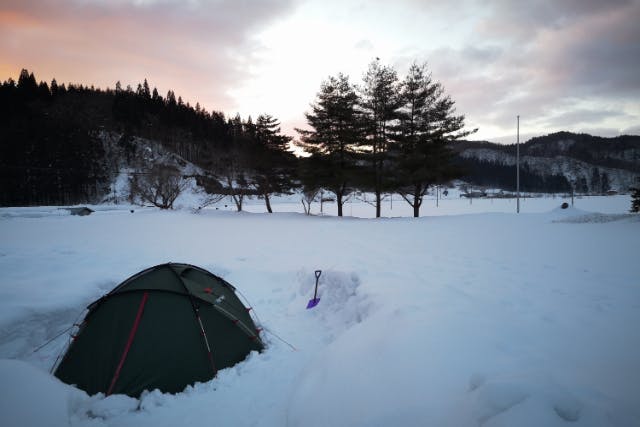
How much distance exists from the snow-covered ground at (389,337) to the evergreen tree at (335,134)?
40.8 ft

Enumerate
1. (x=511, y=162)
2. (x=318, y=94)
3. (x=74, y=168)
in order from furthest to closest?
(x=511, y=162), (x=74, y=168), (x=318, y=94)

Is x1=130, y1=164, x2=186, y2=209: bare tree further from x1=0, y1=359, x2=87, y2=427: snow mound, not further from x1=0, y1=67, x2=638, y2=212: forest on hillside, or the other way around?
x1=0, y1=359, x2=87, y2=427: snow mound

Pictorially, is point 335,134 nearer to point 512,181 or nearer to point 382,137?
point 382,137

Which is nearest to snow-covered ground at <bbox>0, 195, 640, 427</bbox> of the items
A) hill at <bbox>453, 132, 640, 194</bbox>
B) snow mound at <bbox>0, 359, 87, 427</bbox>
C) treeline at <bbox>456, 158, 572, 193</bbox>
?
snow mound at <bbox>0, 359, 87, 427</bbox>

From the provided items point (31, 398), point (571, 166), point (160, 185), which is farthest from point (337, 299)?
point (571, 166)

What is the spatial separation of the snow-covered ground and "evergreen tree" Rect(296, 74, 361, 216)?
12428 mm

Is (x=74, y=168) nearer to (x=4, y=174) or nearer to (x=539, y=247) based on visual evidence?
(x=4, y=174)

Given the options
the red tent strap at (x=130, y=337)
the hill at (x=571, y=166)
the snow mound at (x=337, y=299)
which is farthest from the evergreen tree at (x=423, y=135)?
the hill at (x=571, y=166)

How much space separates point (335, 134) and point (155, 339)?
19.9 m

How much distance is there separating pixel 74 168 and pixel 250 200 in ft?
108

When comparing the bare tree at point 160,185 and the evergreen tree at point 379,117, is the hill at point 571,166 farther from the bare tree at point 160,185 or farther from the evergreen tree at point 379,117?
the bare tree at point 160,185

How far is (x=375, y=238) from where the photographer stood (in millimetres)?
12875

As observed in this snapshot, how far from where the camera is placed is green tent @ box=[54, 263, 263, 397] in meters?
3.92

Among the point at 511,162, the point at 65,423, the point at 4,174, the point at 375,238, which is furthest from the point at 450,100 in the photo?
the point at 511,162
